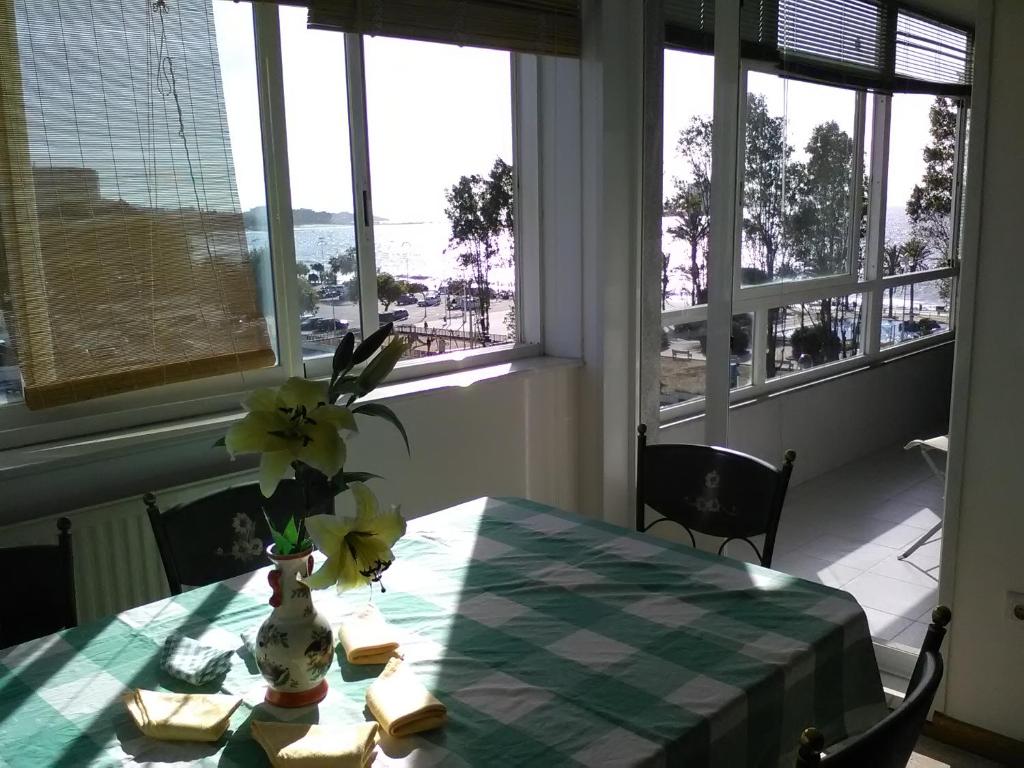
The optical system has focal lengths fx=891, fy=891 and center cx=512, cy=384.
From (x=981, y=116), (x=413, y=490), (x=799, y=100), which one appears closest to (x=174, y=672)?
(x=413, y=490)

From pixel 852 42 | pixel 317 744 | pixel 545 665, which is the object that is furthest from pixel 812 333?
pixel 317 744

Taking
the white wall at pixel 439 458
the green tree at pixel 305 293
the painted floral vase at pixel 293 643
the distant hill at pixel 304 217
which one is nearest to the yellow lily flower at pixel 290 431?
the painted floral vase at pixel 293 643

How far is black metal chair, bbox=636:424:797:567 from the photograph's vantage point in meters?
1.94

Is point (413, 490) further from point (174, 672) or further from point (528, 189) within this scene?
point (174, 672)

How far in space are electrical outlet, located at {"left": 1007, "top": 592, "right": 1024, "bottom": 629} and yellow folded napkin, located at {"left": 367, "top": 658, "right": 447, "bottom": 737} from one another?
1.85 m

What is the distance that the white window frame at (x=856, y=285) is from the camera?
256cm

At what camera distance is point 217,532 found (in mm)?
1830

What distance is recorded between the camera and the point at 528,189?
11.0 feet

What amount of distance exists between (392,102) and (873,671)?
223cm

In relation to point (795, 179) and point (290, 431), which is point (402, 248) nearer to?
point (795, 179)

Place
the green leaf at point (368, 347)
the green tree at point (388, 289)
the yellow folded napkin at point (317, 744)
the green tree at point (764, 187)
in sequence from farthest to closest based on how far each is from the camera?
the green tree at point (388, 289)
the green tree at point (764, 187)
the green leaf at point (368, 347)
the yellow folded napkin at point (317, 744)

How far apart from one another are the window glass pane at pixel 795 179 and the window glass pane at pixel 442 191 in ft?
2.98

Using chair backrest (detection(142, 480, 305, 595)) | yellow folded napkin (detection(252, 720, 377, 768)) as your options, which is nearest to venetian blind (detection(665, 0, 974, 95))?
chair backrest (detection(142, 480, 305, 595))

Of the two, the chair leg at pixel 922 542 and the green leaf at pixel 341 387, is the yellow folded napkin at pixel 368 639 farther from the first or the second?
the chair leg at pixel 922 542
